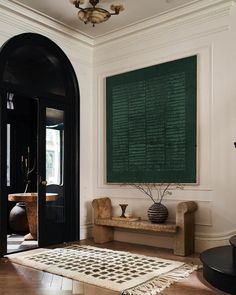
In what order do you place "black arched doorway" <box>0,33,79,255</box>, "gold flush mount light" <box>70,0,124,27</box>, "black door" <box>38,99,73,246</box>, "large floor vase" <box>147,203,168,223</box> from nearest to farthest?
"gold flush mount light" <box>70,0,124,27</box>
"large floor vase" <box>147,203,168,223</box>
"black arched doorway" <box>0,33,79,255</box>
"black door" <box>38,99,73,246</box>

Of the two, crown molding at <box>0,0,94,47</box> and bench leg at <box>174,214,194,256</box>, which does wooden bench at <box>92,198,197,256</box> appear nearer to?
bench leg at <box>174,214,194,256</box>

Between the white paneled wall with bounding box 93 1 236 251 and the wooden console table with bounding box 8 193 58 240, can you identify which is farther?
the wooden console table with bounding box 8 193 58 240

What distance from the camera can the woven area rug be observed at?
322cm

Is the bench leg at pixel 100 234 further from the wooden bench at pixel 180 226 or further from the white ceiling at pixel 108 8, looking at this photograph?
the white ceiling at pixel 108 8

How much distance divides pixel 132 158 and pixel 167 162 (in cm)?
65

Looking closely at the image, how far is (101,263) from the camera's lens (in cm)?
397

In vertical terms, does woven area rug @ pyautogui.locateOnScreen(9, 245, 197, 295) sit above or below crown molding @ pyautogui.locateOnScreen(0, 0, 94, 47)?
below

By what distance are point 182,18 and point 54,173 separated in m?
3.11

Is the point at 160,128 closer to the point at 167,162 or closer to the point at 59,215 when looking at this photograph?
the point at 167,162

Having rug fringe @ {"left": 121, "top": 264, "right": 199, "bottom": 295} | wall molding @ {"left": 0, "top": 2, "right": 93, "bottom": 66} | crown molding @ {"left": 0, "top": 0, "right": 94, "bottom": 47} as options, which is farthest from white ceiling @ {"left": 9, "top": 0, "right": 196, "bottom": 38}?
rug fringe @ {"left": 121, "top": 264, "right": 199, "bottom": 295}

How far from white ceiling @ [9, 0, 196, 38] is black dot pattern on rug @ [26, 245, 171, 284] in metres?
3.46

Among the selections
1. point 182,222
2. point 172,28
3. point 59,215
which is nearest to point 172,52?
point 172,28

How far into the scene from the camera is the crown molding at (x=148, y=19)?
4582mm

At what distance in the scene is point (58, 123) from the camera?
5.46m
